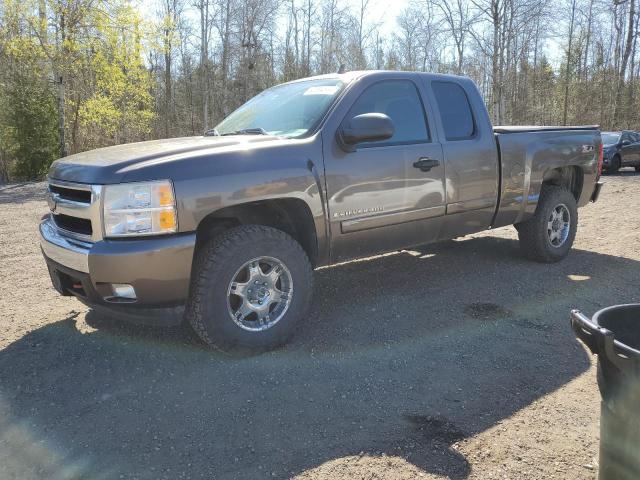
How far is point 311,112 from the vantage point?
4062 millimetres

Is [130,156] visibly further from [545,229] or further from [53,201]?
[545,229]

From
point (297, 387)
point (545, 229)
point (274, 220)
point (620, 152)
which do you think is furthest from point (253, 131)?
point (620, 152)

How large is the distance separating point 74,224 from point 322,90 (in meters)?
2.16

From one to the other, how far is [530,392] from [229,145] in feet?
8.16

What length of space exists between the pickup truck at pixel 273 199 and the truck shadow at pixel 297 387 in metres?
0.40

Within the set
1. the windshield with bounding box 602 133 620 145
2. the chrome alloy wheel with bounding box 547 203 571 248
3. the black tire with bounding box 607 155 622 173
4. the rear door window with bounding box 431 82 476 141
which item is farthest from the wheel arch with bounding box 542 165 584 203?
the windshield with bounding box 602 133 620 145

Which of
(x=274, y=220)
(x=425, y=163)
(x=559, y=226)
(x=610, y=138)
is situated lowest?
(x=559, y=226)

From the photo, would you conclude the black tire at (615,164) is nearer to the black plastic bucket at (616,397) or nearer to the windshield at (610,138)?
the windshield at (610,138)

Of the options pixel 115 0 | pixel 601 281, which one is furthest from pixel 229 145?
pixel 115 0

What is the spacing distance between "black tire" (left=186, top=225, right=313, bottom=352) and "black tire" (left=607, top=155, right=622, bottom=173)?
18282mm

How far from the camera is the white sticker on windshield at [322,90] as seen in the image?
4.16 m

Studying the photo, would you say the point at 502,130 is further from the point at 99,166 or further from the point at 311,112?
the point at 99,166

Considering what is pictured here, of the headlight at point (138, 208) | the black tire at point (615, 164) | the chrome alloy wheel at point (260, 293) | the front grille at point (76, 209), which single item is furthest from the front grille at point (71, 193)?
Result: the black tire at point (615, 164)

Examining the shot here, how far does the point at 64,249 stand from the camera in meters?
3.33
